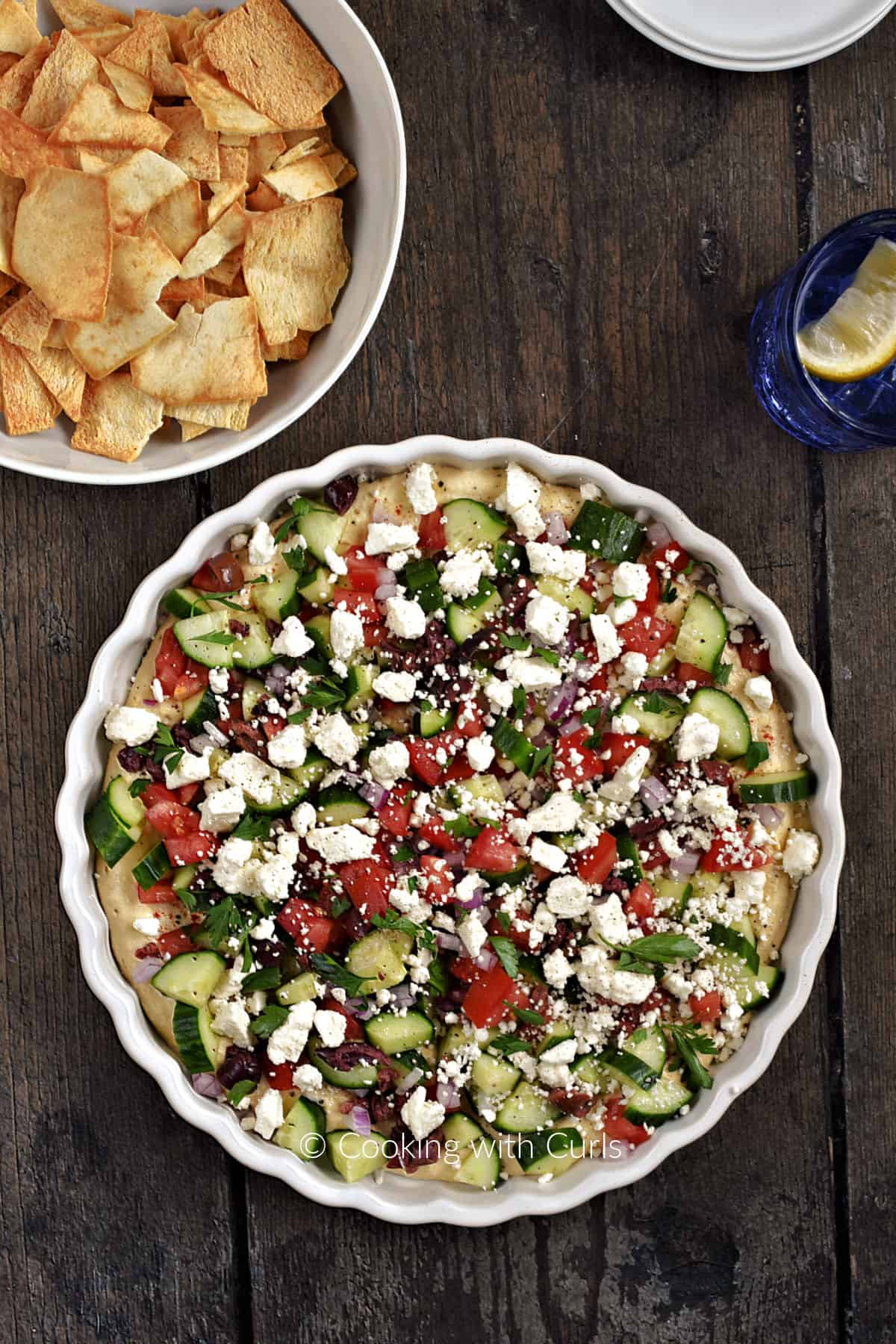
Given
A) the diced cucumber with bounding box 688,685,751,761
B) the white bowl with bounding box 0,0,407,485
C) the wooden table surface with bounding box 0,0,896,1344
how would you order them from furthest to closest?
the wooden table surface with bounding box 0,0,896,1344
the diced cucumber with bounding box 688,685,751,761
the white bowl with bounding box 0,0,407,485

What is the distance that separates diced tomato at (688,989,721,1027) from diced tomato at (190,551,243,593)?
3.83ft

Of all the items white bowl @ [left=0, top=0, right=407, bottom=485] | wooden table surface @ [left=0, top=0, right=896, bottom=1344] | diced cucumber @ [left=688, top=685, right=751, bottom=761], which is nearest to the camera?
white bowl @ [left=0, top=0, right=407, bottom=485]

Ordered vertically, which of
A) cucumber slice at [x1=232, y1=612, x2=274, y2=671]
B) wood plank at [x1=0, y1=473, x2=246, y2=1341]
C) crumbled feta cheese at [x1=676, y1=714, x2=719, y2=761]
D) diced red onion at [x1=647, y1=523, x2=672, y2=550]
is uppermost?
diced red onion at [x1=647, y1=523, x2=672, y2=550]

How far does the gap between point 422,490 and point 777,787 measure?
87 centimetres

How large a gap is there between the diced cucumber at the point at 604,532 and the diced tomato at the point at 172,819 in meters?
0.88

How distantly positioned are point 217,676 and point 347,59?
1138 mm

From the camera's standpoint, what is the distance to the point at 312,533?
2.13m

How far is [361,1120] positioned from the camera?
2162 mm

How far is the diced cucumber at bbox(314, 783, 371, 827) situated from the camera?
2113mm

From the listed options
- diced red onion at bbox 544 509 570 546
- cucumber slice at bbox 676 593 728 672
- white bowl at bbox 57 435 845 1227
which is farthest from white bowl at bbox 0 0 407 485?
cucumber slice at bbox 676 593 728 672

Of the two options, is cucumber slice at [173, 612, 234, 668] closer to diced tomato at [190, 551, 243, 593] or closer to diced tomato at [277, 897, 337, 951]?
diced tomato at [190, 551, 243, 593]

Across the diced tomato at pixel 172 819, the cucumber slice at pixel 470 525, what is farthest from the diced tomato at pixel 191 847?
the cucumber slice at pixel 470 525

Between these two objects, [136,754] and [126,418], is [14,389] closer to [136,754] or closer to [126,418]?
[126,418]

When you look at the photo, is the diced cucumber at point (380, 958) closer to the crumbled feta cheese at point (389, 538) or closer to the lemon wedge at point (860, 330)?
the crumbled feta cheese at point (389, 538)
